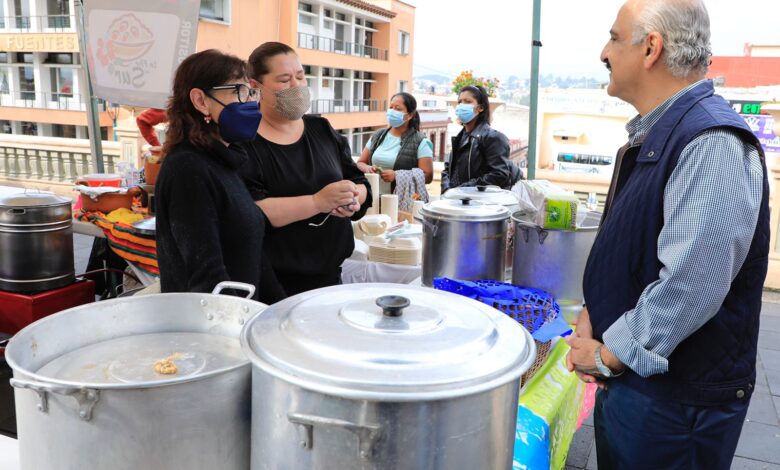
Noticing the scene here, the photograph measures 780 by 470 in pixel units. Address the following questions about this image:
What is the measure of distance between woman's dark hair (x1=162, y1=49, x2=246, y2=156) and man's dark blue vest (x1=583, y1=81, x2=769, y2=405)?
1.22m

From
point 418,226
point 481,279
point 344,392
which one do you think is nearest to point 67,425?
point 344,392

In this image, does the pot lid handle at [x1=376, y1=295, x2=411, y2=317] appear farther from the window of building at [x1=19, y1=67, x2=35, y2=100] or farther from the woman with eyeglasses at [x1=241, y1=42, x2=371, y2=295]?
the window of building at [x1=19, y1=67, x2=35, y2=100]

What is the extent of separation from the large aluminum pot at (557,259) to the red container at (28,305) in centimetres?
264

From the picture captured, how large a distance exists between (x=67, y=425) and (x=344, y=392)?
40cm

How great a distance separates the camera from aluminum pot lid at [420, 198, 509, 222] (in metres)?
2.15

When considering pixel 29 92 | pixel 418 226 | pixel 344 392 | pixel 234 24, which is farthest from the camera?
pixel 29 92

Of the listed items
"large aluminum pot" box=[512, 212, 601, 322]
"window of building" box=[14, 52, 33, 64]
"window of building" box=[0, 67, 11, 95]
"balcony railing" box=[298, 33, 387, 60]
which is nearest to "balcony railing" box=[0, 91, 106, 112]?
"window of building" box=[0, 67, 11, 95]

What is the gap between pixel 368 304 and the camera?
95cm

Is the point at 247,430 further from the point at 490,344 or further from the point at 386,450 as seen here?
the point at 490,344

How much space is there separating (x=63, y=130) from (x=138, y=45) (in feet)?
91.0

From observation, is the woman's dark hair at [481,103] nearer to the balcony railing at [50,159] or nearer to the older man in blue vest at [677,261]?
the older man in blue vest at [677,261]

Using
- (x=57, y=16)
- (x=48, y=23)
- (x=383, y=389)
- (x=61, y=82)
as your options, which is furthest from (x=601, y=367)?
(x=61, y=82)

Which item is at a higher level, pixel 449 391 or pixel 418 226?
pixel 449 391

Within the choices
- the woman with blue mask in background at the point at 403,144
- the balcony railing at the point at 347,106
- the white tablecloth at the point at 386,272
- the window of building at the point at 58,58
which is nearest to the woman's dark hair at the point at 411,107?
the woman with blue mask in background at the point at 403,144
